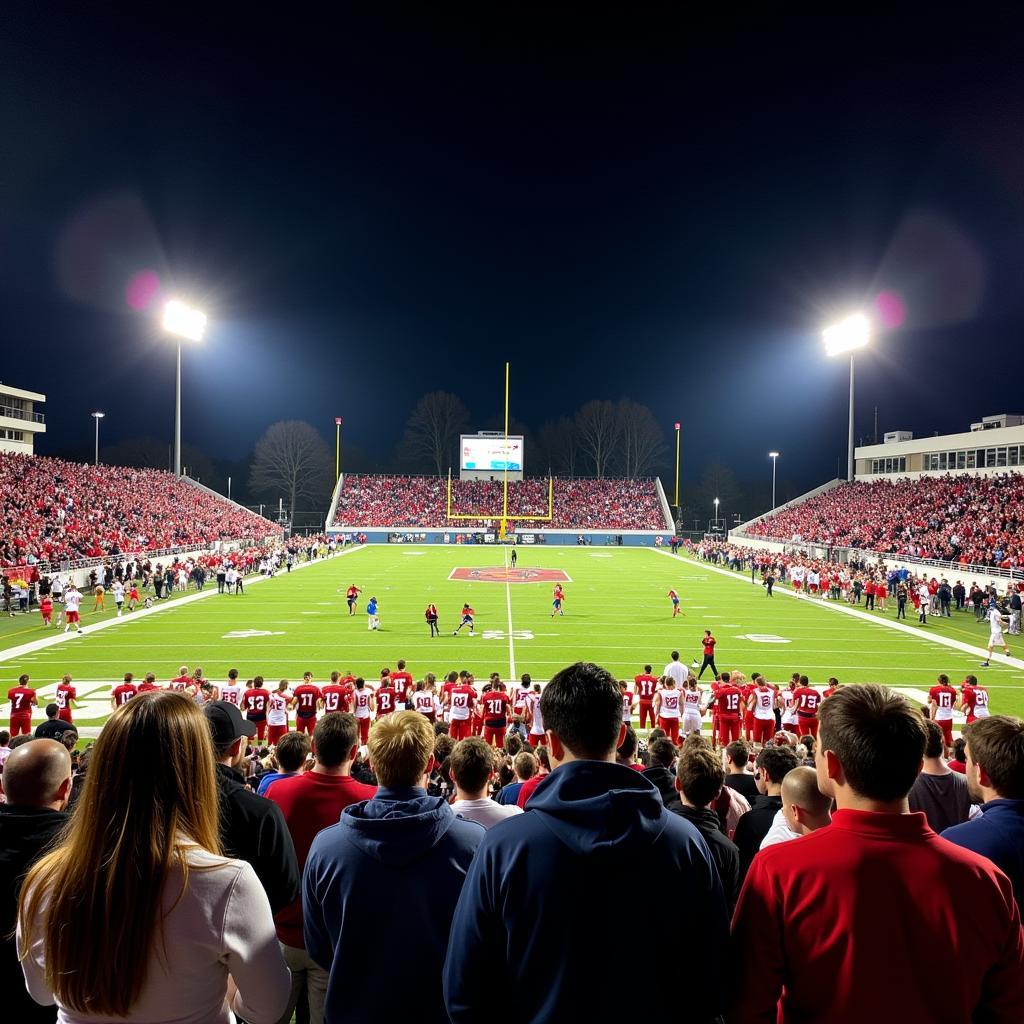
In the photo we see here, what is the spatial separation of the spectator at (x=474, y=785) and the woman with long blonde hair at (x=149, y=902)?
6.07 feet

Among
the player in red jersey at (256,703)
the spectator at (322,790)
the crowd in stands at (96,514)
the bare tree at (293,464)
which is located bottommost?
the player in red jersey at (256,703)

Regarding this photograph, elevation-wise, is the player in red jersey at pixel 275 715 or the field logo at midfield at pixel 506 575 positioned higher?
the field logo at midfield at pixel 506 575

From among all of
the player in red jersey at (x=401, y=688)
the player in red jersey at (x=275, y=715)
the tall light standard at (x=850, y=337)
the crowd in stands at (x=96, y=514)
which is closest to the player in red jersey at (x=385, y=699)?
the player in red jersey at (x=401, y=688)

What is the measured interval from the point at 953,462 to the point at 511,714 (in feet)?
155

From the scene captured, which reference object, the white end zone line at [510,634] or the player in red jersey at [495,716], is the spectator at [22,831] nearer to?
the player in red jersey at [495,716]

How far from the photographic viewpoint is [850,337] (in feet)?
180

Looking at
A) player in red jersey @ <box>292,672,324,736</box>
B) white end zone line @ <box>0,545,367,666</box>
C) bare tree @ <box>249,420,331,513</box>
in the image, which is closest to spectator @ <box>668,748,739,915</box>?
player in red jersey @ <box>292,672,324,736</box>

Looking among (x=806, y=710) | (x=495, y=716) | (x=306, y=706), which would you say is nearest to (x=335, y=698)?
(x=306, y=706)

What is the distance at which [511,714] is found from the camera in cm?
1177

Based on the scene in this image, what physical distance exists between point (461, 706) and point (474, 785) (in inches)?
318

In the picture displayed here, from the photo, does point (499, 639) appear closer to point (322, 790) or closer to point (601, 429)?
point (322, 790)

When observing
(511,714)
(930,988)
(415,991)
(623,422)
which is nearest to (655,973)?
(930,988)

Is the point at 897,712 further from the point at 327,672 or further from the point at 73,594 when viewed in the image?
the point at 73,594

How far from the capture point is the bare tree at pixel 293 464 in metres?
85.5
